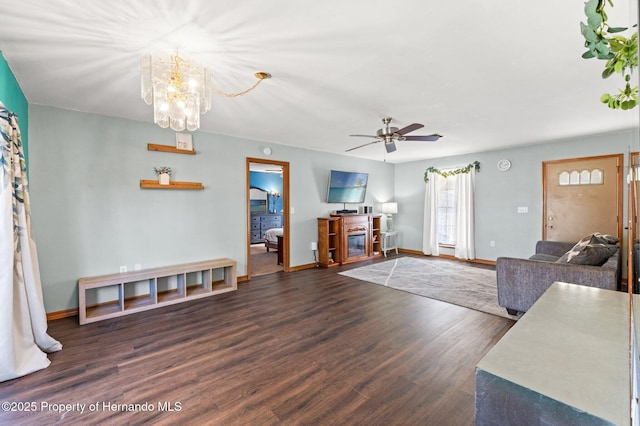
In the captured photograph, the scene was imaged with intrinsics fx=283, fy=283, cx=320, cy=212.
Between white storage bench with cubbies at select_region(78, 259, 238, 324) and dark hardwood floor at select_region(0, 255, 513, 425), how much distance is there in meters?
0.19

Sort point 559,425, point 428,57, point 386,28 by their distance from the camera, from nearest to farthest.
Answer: point 559,425
point 386,28
point 428,57

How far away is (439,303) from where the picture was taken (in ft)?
12.1

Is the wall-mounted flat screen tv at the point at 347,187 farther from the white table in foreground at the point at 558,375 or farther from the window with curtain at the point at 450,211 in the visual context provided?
the white table in foreground at the point at 558,375

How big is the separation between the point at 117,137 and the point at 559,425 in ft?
15.4

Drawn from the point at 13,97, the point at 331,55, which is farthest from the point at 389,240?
the point at 13,97

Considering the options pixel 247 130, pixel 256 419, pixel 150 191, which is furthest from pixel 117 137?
pixel 256 419

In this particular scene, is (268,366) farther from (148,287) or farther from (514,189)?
(514,189)

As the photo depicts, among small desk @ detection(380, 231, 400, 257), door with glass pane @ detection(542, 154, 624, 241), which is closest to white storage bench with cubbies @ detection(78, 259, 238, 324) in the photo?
small desk @ detection(380, 231, 400, 257)

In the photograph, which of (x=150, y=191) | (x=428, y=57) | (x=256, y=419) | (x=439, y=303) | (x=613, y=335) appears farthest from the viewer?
(x=150, y=191)

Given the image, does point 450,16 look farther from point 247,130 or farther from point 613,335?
point 247,130

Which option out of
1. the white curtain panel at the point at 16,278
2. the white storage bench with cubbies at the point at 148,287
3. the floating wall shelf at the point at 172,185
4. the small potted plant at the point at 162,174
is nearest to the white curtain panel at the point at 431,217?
the white storage bench with cubbies at the point at 148,287

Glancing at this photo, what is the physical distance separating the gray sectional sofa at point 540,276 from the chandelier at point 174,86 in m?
3.55

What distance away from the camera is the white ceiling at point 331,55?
1.74 metres

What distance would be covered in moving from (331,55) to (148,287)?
12.4 feet
